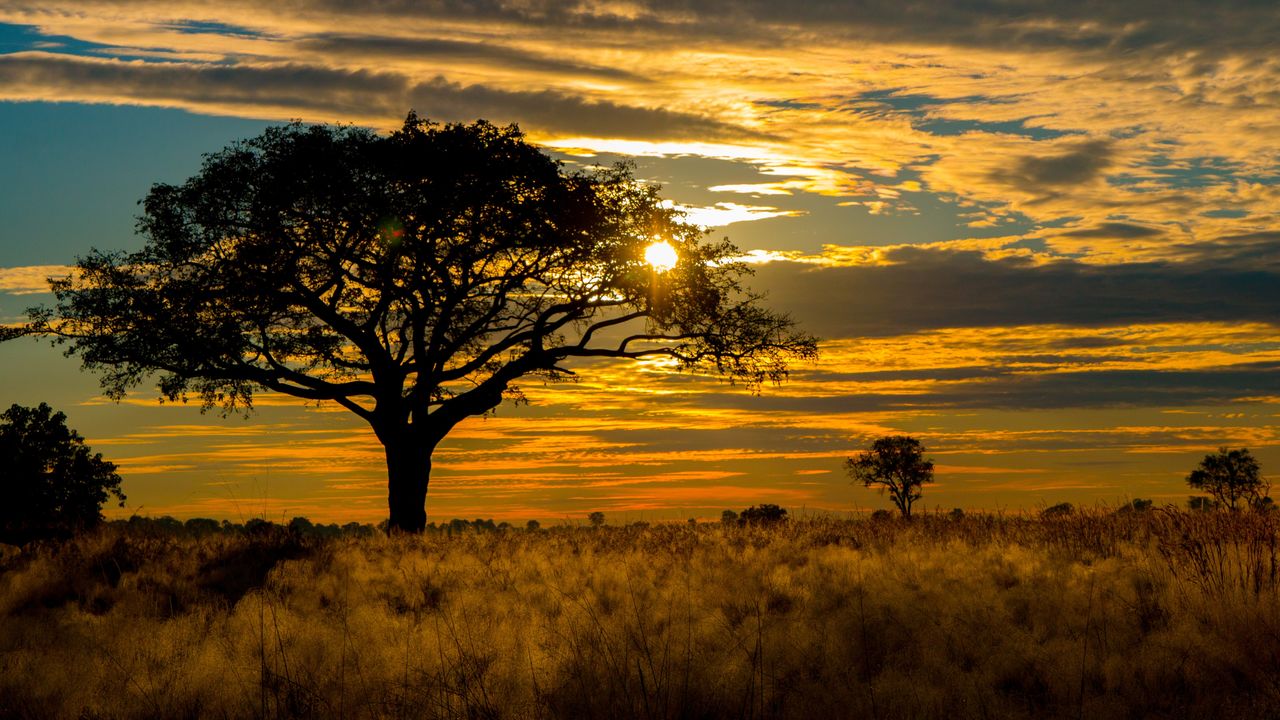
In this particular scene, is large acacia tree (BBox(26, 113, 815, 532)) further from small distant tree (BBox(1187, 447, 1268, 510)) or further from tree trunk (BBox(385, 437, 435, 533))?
small distant tree (BBox(1187, 447, 1268, 510))

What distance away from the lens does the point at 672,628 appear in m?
11.1

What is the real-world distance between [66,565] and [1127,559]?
17.2 m

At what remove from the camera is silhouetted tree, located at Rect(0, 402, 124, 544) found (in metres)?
39.6

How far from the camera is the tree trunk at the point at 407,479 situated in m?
27.0

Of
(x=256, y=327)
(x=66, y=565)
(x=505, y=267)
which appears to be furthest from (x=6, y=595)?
(x=505, y=267)

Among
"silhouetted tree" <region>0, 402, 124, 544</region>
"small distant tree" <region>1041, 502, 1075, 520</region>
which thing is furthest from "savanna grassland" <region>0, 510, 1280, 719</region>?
"silhouetted tree" <region>0, 402, 124, 544</region>

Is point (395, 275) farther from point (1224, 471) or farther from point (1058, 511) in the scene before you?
point (1224, 471)

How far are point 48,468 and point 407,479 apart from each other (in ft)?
82.1

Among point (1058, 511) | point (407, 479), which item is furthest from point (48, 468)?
point (1058, 511)

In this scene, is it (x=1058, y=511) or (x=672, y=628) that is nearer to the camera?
(x=672, y=628)

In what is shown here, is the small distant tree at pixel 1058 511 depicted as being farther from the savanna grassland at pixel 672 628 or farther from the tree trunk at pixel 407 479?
the tree trunk at pixel 407 479

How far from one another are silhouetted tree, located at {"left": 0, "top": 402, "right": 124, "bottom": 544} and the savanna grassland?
2416 cm

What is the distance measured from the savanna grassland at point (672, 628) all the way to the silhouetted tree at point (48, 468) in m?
24.2

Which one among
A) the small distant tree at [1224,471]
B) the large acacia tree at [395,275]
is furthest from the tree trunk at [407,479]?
the small distant tree at [1224,471]
